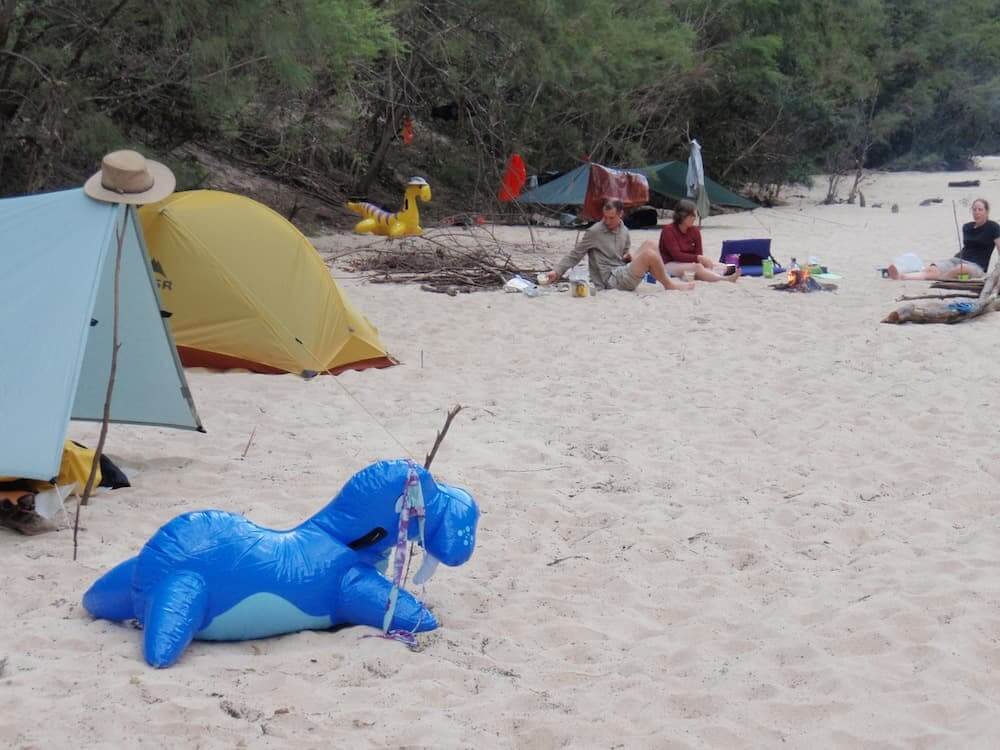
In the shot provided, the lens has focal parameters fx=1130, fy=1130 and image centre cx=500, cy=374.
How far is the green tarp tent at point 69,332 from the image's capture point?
4.52 metres

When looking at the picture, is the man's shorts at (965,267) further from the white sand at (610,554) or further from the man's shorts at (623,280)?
the man's shorts at (623,280)

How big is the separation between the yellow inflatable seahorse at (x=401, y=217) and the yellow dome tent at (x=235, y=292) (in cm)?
643

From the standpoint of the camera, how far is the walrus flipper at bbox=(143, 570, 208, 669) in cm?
318

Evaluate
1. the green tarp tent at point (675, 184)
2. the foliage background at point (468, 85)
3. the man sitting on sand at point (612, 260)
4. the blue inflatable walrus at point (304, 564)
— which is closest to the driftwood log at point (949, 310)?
the man sitting on sand at point (612, 260)

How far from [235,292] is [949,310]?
17.7ft

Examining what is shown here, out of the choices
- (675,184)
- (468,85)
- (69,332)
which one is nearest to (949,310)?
(69,332)

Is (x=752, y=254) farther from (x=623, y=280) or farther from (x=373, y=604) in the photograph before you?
(x=373, y=604)

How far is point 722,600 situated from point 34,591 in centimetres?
231

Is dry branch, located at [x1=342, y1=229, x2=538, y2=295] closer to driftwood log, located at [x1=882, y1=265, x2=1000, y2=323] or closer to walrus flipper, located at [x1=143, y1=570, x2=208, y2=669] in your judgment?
driftwood log, located at [x1=882, y1=265, x2=1000, y2=323]

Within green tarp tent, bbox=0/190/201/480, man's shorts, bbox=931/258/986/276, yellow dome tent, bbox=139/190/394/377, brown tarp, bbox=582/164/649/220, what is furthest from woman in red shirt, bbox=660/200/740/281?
green tarp tent, bbox=0/190/201/480

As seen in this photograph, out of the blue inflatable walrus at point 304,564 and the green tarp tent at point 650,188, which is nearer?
the blue inflatable walrus at point 304,564

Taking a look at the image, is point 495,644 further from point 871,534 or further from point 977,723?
point 871,534

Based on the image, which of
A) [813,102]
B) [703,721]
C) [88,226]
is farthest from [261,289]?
[813,102]

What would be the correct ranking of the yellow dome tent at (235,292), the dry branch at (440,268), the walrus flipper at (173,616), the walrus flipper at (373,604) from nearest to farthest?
the walrus flipper at (173,616) → the walrus flipper at (373,604) → the yellow dome tent at (235,292) → the dry branch at (440,268)
